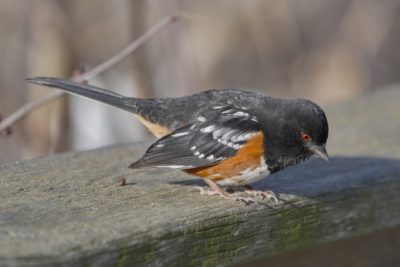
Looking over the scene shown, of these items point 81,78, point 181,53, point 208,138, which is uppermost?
point 181,53

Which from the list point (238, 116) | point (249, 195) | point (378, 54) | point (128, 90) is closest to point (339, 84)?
point (378, 54)

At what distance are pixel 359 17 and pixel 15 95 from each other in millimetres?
2878

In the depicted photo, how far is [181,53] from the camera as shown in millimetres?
5062

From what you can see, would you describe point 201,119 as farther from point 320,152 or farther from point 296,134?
point 320,152

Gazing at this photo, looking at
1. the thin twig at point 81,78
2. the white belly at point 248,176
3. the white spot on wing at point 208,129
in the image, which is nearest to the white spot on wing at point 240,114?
the white spot on wing at point 208,129

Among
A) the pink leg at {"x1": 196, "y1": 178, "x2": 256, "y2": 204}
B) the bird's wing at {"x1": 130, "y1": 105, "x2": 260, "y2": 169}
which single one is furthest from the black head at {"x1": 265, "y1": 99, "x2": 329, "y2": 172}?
the pink leg at {"x1": 196, "y1": 178, "x2": 256, "y2": 204}

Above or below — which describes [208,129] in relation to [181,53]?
below

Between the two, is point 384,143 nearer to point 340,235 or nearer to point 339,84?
point 340,235

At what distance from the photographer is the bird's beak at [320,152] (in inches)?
125

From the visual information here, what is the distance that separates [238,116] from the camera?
331 cm

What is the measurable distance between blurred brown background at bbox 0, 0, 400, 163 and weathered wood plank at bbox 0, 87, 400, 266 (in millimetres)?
1719

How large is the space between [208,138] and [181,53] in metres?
1.88

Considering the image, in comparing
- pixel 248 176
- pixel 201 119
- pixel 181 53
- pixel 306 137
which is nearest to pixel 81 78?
pixel 201 119

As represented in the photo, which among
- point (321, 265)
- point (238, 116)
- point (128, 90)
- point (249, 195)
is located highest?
point (128, 90)
